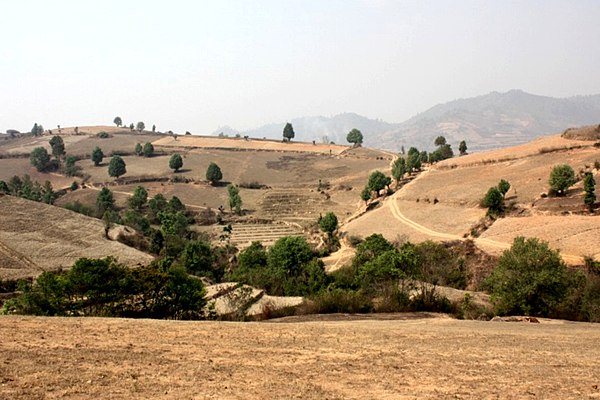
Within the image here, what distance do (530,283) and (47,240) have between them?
218ft

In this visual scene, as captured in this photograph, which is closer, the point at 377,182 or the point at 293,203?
the point at 377,182

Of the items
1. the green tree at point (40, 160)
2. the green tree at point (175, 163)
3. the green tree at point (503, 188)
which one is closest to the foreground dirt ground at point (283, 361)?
the green tree at point (503, 188)

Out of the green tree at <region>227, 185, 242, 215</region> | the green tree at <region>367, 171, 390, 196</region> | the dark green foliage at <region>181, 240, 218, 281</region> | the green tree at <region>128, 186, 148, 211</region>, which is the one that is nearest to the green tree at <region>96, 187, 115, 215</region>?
the green tree at <region>128, 186, 148, 211</region>

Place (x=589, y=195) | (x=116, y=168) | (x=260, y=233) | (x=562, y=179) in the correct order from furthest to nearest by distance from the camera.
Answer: (x=116, y=168) < (x=260, y=233) < (x=562, y=179) < (x=589, y=195)

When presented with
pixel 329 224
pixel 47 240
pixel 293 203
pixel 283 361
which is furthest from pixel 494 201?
pixel 47 240

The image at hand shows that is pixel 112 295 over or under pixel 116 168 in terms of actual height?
under

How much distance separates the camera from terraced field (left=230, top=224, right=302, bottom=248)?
298ft

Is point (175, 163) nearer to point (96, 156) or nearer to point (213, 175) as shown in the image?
point (213, 175)

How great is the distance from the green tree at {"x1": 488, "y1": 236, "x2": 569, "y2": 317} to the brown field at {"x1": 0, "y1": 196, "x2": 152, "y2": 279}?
50.8 meters

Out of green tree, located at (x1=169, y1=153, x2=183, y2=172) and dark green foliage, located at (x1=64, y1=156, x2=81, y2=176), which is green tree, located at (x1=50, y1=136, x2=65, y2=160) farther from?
green tree, located at (x1=169, y1=153, x2=183, y2=172)

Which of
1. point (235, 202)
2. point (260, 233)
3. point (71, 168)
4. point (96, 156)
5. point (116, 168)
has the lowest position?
point (260, 233)

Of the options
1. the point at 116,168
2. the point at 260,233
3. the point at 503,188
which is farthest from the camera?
the point at 116,168

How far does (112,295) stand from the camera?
28359mm

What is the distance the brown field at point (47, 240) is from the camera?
204ft
